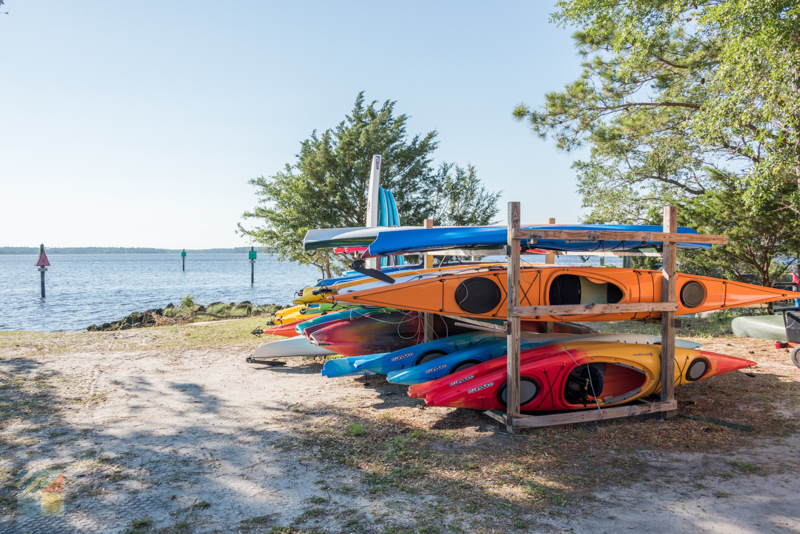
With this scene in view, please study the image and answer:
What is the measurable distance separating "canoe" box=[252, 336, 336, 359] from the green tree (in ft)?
31.4

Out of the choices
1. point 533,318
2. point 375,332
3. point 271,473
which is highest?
point 533,318

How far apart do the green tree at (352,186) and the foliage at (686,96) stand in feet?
20.0

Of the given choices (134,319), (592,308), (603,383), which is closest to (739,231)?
(603,383)

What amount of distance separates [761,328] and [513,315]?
737cm

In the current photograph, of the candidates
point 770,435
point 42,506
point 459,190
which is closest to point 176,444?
point 42,506

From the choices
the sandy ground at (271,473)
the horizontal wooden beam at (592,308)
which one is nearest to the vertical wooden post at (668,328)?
the horizontal wooden beam at (592,308)

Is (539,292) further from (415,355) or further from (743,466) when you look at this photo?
(743,466)

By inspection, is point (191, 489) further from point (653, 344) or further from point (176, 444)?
point (653, 344)

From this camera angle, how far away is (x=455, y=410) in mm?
5473

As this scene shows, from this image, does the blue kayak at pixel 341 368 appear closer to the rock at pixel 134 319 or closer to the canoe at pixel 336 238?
the canoe at pixel 336 238

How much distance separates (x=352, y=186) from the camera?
1775 cm

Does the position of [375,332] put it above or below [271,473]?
above

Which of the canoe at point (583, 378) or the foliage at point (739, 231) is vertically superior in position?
the foliage at point (739, 231)

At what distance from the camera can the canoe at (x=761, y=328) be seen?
8.75 metres
